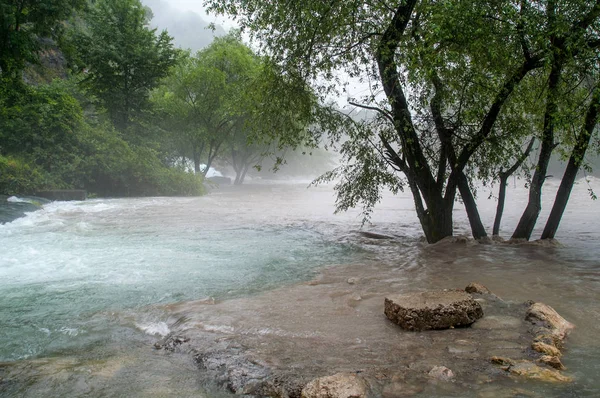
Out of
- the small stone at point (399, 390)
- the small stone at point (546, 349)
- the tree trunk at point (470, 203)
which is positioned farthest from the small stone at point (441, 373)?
the tree trunk at point (470, 203)

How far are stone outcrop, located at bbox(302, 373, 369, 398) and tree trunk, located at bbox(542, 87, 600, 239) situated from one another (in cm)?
710

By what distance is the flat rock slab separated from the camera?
186 inches

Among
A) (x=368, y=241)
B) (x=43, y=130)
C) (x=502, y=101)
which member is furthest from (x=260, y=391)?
(x=43, y=130)

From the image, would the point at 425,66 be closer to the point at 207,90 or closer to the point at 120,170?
the point at 120,170

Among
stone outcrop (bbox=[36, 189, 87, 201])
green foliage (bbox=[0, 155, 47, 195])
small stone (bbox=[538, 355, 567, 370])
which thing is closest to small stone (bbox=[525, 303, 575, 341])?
small stone (bbox=[538, 355, 567, 370])

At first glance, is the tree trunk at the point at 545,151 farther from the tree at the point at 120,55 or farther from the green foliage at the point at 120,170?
the tree at the point at 120,55

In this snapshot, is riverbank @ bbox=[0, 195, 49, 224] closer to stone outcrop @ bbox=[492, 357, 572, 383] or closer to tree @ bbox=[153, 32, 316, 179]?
tree @ bbox=[153, 32, 316, 179]

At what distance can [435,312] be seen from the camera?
471 centimetres

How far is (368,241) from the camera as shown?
1334 centimetres

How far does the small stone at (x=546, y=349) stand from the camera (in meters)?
3.91

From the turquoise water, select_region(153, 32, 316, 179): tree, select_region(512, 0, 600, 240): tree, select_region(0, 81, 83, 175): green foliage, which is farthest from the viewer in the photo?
select_region(153, 32, 316, 179): tree

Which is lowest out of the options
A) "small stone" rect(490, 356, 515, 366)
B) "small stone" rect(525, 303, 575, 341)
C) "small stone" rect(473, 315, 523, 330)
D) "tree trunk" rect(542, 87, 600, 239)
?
"small stone" rect(490, 356, 515, 366)

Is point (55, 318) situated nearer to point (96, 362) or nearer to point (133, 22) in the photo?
point (96, 362)

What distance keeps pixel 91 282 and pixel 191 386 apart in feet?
16.1
